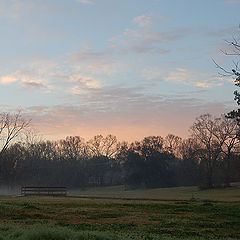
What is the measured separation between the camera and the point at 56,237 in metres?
11.6

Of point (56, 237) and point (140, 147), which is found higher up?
point (140, 147)

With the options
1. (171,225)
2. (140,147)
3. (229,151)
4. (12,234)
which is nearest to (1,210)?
(171,225)

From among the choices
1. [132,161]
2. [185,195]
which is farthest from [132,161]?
[185,195]

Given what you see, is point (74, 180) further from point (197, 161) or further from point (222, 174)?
point (222, 174)

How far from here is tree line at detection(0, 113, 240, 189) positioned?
81.8m

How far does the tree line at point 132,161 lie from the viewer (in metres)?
81.8

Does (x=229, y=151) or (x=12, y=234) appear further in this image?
(x=229, y=151)

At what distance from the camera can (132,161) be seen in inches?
4077

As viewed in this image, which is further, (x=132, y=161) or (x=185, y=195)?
(x=132, y=161)

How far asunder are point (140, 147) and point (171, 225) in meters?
88.7

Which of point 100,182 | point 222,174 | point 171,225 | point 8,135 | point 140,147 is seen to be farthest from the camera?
point 100,182

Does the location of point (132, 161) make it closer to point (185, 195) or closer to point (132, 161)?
point (132, 161)

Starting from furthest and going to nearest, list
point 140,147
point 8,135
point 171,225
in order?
point 140,147, point 8,135, point 171,225

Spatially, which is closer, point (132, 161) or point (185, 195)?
point (185, 195)
